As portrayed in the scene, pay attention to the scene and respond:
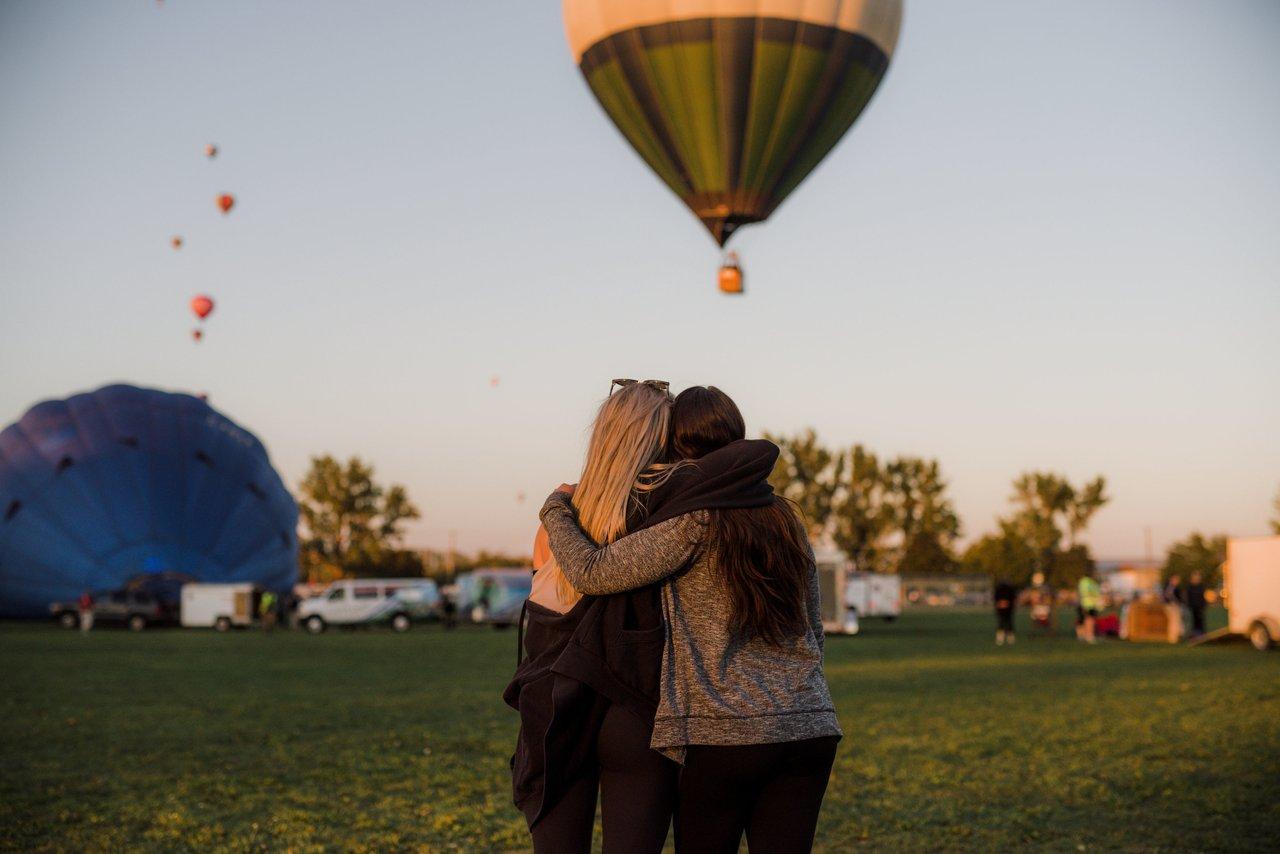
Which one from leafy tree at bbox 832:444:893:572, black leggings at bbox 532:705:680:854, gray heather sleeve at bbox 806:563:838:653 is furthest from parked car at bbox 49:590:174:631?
leafy tree at bbox 832:444:893:572

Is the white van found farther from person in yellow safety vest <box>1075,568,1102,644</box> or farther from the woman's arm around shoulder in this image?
the woman's arm around shoulder

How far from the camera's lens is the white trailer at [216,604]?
37.9m

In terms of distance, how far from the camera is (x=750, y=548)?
2914mm

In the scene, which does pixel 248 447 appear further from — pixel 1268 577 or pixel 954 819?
pixel 954 819

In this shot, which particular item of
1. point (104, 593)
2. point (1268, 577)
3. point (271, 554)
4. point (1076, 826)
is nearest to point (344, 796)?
point (1076, 826)

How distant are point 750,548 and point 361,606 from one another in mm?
35929

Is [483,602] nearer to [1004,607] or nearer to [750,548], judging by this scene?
[1004,607]

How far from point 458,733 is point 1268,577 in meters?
18.0

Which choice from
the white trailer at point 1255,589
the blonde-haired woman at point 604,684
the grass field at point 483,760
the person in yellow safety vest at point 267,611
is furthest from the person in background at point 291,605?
the blonde-haired woman at point 604,684

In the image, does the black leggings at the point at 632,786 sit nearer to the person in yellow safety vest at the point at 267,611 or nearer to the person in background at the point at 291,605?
the person in yellow safety vest at the point at 267,611

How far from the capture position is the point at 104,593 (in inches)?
1533

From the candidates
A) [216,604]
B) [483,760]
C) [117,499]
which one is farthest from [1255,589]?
[117,499]

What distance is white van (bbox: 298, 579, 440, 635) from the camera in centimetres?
3688

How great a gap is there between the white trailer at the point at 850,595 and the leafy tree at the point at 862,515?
45.4 m
